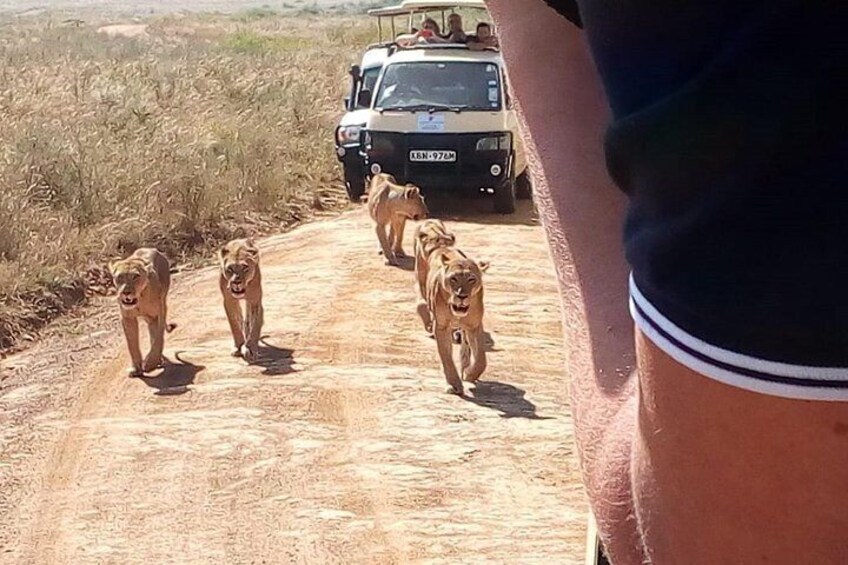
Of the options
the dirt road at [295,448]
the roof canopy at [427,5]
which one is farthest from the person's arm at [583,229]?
the roof canopy at [427,5]

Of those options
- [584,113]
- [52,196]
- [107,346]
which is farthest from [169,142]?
[584,113]

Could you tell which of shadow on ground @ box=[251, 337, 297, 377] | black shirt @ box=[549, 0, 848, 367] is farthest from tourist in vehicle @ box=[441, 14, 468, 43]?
black shirt @ box=[549, 0, 848, 367]

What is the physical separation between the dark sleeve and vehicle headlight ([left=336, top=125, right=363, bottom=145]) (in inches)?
594

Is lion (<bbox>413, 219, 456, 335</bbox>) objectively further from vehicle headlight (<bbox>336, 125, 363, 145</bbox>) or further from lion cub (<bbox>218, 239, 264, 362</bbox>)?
vehicle headlight (<bbox>336, 125, 363, 145</bbox>)

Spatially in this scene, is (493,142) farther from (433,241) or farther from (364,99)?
Result: (433,241)

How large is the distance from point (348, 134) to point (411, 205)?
3.71m

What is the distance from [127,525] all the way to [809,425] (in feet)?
18.3

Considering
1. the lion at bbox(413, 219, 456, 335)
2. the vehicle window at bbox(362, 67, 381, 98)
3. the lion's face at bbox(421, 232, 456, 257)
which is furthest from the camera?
the vehicle window at bbox(362, 67, 381, 98)

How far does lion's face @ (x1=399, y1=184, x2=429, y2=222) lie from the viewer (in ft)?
41.5

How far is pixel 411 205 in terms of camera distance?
12711 mm

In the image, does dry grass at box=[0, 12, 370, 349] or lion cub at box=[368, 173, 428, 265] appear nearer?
dry grass at box=[0, 12, 370, 349]

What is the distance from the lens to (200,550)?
565 cm

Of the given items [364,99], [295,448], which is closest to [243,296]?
[295,448]

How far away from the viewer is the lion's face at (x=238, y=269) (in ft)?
28.9
